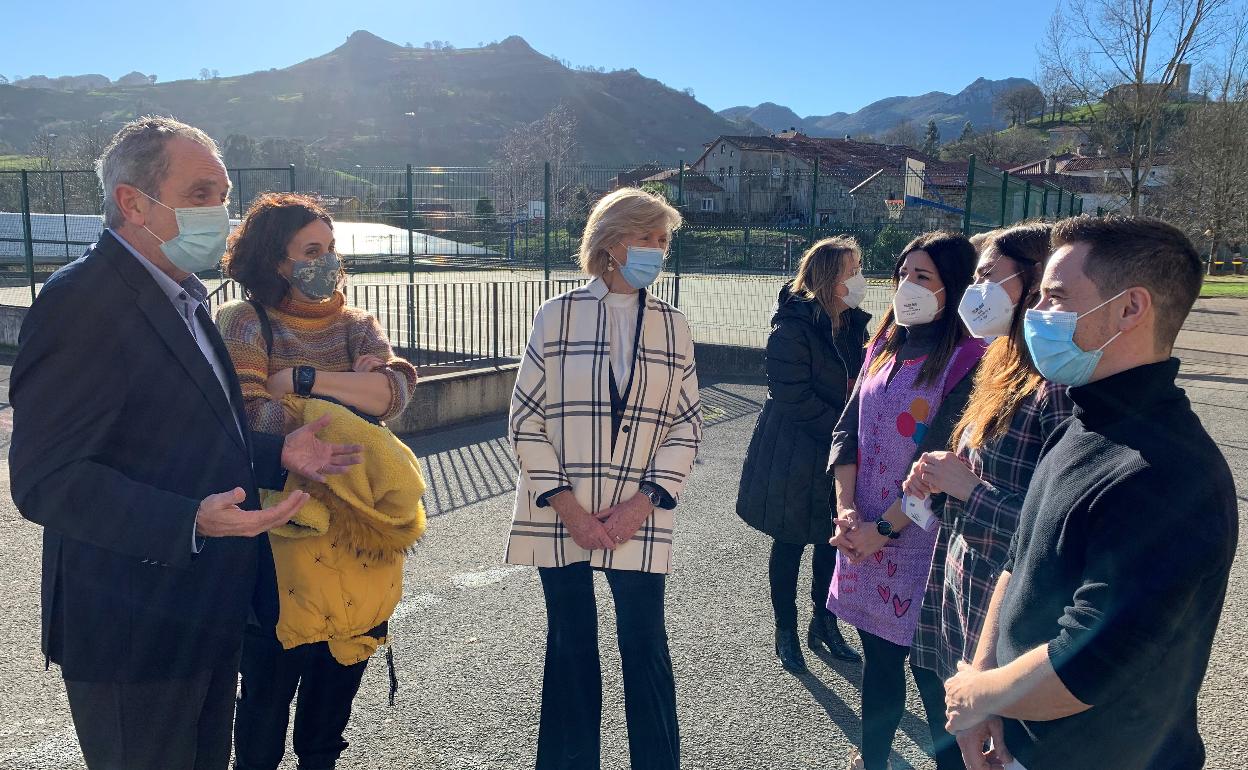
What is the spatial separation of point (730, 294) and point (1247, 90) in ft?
71.3

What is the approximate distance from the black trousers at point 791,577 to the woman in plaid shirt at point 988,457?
4.27ft

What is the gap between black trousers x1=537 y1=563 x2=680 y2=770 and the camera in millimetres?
2730

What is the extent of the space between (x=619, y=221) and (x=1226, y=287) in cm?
3521

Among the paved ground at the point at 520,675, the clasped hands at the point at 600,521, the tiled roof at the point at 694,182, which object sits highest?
the tiled roof at the point at 694,182

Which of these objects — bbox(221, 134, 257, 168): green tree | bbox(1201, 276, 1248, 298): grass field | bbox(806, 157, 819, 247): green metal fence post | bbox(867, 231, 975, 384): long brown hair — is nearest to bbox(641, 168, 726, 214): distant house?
bbox(806, 157, 819, 247): green metal fence post

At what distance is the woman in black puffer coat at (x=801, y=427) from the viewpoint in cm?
388

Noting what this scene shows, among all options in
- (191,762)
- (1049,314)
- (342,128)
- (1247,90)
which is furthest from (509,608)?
(342,128)

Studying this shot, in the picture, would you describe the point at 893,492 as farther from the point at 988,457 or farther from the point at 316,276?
the point at 316,276

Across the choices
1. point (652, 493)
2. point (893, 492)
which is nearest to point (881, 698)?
point (893, 492)

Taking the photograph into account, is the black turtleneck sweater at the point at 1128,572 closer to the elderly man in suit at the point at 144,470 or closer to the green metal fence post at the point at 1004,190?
the elderly man in suit at the point at 144,470

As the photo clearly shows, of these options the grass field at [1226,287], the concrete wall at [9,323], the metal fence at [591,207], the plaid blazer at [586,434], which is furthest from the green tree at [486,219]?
the grass field at [1226,287]

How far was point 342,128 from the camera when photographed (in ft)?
508

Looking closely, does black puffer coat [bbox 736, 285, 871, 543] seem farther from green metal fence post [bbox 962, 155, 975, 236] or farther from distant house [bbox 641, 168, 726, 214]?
distant house [bbox 641, 168, 726, 214]

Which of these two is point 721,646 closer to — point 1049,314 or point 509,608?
point 509,608
